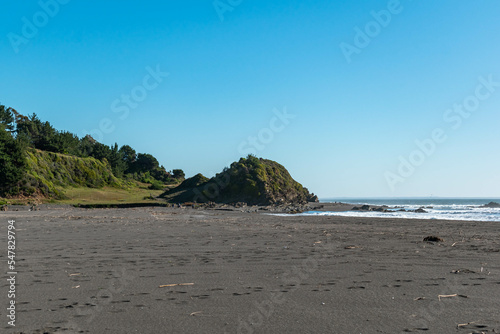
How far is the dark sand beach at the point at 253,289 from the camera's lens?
3.66 meters

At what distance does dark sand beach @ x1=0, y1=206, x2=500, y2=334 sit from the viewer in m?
3.66

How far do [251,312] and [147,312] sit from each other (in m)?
1.09

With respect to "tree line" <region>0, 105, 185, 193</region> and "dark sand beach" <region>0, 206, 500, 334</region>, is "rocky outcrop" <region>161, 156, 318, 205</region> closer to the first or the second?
"tree line" <region>0, 105, 185, 193</region>

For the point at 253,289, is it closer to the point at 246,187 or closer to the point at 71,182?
the point at 246,187

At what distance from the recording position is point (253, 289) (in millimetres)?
4953

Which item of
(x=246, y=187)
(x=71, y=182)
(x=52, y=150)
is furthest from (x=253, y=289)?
(x=52, y=150)

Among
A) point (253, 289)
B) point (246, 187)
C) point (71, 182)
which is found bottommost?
point (253, 289)

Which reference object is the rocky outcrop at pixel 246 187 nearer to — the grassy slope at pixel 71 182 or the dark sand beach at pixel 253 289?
the grassy slope at pixel 71 182

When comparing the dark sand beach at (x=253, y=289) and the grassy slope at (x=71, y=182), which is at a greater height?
the grassy slope at (x=71, y=182)

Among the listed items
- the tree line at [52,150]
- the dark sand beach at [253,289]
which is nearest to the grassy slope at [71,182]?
the tree line at [52,150]

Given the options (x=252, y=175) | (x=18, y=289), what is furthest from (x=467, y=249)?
(x=252, y=175)

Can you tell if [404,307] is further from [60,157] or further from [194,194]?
[60,157]

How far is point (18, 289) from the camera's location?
4.87m

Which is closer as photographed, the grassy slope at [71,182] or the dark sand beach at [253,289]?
the dark sand beach at [253,289]
